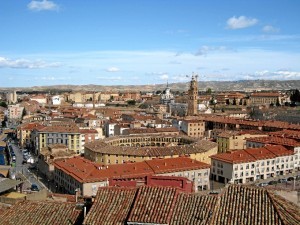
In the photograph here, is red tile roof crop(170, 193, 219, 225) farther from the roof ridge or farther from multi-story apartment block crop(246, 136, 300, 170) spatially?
multi-story apartment block crop(246, 136, 300, 170)

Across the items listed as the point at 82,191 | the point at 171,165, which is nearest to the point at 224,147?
the point at 171,165

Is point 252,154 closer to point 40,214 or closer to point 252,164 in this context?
point 252,164

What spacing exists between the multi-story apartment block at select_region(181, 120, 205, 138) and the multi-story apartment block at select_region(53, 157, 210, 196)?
4123 centimetres

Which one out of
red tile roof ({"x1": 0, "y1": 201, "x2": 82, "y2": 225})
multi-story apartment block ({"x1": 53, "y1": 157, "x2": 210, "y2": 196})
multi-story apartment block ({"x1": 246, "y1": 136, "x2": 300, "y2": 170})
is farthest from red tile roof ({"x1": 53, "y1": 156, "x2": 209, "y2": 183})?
red tile roof ({"x1": 0, "y1": 201, "x2": 82, "y2": 225})

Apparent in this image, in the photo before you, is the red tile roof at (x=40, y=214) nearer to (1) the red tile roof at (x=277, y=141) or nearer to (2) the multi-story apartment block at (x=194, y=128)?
(1) the red tile roof at (x=277, y=141)

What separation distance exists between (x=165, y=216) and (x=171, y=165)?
124ft

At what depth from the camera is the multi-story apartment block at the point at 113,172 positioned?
43.5 m

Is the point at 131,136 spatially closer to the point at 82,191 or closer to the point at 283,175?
the point at 283,175

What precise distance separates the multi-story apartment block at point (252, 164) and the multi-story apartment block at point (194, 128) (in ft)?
105

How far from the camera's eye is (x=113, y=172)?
45.6 meters

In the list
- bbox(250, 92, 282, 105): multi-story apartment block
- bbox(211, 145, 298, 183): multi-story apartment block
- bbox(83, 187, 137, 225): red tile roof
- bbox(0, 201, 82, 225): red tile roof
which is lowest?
bbox(211, 145, 298, 183): multi-story apartment block

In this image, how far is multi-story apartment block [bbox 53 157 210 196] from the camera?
43.5 meters

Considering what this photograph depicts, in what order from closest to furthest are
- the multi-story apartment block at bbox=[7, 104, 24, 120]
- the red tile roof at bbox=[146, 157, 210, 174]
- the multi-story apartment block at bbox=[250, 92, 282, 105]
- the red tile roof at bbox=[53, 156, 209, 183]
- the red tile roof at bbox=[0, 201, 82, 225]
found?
the red tile roof at bbox=[0, 201, 82, 225]
the red tile roof at bbox=[53, 156, 209, 183]
the red tile roof at bbox=[146, 157, 210, 174]
the multi-story apartment block at bbox=[7, 104, 24, 120]
the multi-story apartment block at bbox=[250, 92, 282, 105]

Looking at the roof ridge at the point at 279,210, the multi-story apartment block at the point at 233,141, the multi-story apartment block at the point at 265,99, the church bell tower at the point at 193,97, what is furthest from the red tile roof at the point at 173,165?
the multi-story apartment block at the point at 265,99
